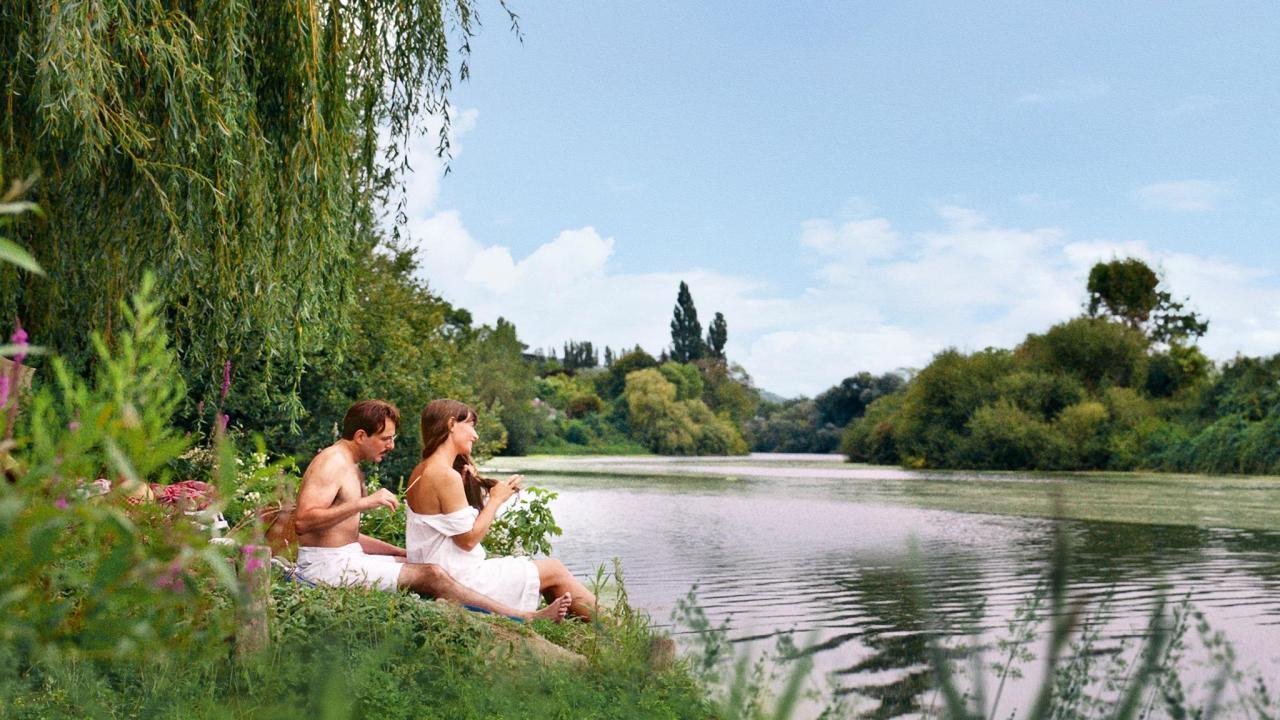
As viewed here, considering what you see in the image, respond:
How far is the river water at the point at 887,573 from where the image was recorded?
19.9ft

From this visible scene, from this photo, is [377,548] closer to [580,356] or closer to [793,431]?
[793,431]

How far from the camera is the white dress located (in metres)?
5.88

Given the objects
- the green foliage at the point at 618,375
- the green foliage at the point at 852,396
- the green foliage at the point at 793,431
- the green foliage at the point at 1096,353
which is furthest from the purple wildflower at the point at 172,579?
the green foliage at the point at 618,375

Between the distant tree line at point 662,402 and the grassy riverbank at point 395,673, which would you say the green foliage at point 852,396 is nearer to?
the distant tree line at point 662,402

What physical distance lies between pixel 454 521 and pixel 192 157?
2959mm

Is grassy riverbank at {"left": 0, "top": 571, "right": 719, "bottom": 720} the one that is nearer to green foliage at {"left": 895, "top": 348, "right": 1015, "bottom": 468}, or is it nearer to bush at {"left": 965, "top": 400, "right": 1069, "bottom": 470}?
bush at {"left": 965, "top": 400, "right": 1069, "bottom": 470}

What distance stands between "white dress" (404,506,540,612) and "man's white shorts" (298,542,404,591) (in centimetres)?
23

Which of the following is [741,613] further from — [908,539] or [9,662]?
[908,539]

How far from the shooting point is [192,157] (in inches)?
276

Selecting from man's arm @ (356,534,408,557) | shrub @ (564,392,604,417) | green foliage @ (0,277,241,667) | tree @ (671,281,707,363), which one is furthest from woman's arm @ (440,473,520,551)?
tree @ (671,281,707,363)

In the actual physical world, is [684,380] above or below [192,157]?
above

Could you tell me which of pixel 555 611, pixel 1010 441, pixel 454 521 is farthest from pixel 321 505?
pixel 1010 441

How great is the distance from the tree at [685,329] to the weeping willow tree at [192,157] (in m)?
84.4

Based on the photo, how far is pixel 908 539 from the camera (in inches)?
37.6
